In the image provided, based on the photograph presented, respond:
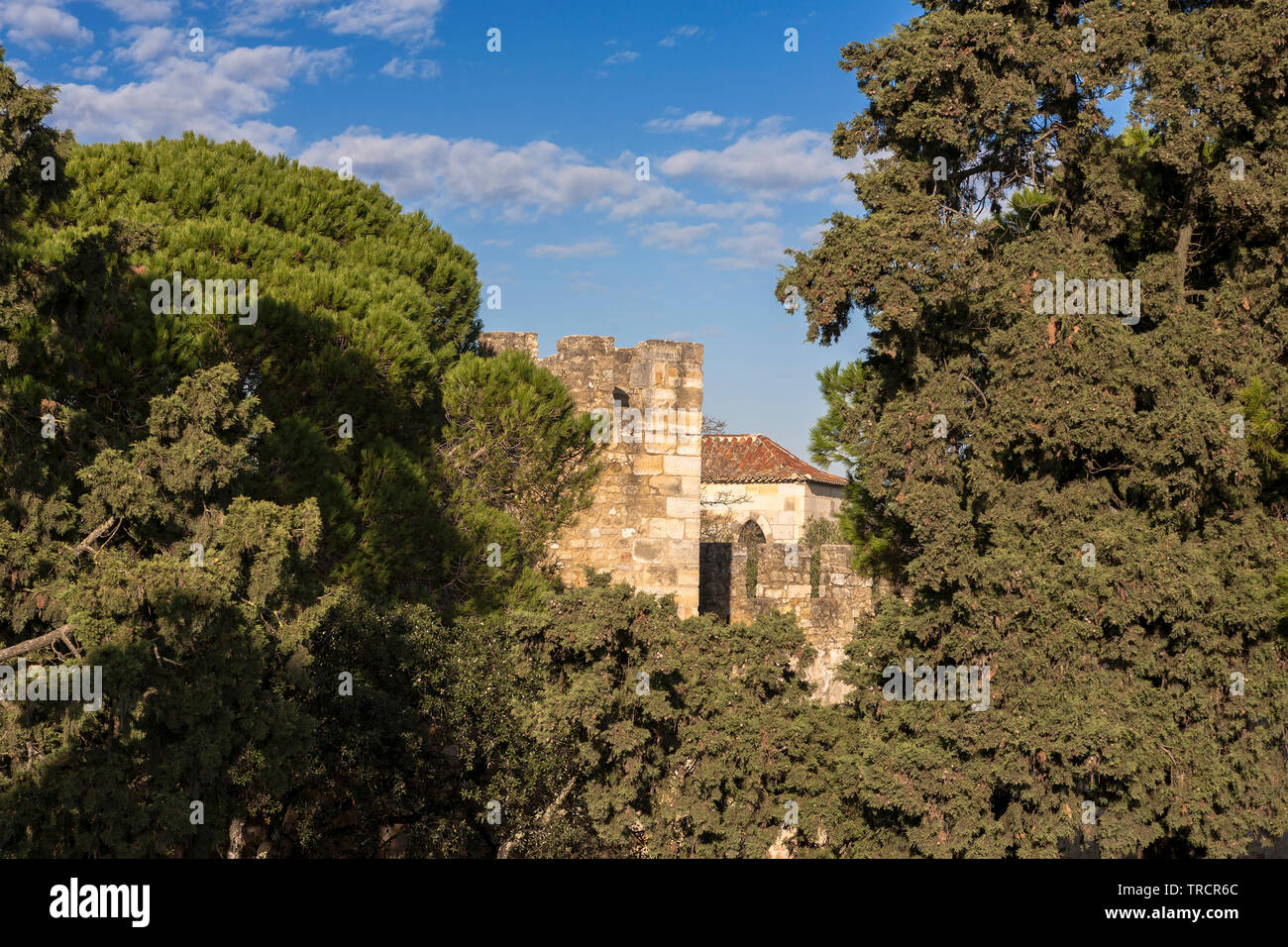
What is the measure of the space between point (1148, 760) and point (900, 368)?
3.91 metres

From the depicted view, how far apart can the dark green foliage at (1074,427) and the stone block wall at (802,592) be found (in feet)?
17.5

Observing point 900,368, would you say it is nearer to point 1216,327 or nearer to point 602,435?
point 1216,327

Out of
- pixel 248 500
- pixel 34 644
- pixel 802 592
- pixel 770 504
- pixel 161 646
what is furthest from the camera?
pixel 770 504

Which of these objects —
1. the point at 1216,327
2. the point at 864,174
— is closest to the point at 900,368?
the point at 864,174

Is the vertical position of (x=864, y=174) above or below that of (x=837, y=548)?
above

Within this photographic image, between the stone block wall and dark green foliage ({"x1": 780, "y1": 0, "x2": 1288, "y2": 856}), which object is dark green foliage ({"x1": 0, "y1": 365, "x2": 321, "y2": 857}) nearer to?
dark green foliage ({"x1": 780, "y1": 0, "x2": 1288, "y2": 856})

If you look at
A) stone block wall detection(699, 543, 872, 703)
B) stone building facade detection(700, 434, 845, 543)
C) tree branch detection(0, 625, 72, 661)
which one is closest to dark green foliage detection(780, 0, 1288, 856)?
stone block wall detection(699, 543, 872, 703)

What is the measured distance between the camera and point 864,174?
10258mm

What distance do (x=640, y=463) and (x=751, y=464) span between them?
20.5 metres

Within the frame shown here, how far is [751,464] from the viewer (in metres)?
33.1

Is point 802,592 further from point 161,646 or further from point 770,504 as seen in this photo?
point 770,504

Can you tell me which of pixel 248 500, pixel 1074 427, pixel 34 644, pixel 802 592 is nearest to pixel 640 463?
pixel 802 592
